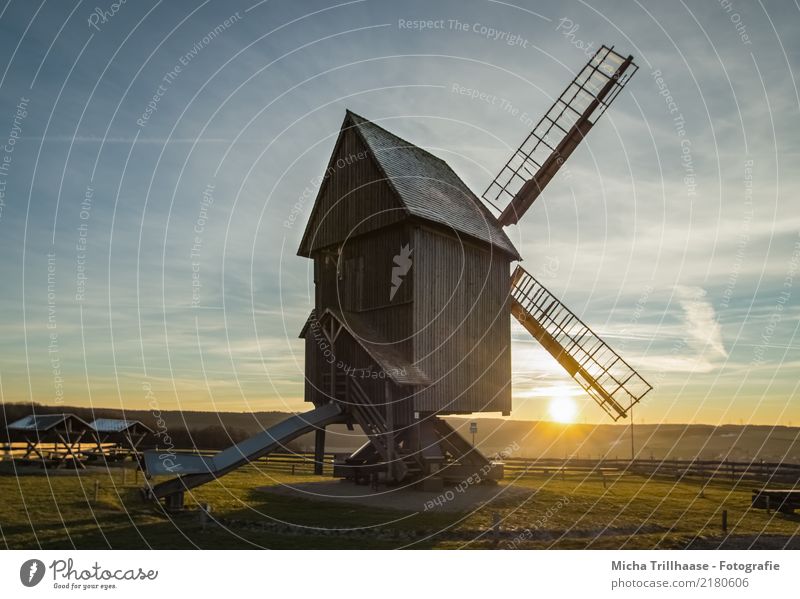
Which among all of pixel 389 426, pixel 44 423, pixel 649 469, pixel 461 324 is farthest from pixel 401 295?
pixel 649 469

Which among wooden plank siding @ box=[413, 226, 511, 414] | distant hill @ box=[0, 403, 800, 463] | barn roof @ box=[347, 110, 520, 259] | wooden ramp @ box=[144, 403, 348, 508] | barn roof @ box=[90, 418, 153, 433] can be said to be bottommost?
distant hill @ box=[0, 403, 800, 463]

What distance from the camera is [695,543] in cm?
1634

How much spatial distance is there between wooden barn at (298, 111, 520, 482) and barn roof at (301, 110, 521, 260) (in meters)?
0.07

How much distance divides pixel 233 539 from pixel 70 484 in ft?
45.9

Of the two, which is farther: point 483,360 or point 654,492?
point 654,492

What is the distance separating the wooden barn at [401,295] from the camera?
22.6 metres

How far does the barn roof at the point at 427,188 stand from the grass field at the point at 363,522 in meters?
10.6

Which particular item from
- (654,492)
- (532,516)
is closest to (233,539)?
(532,516)

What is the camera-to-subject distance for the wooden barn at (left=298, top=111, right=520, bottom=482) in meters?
22.6

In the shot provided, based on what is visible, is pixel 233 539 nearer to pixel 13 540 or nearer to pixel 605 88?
pixel 13 540

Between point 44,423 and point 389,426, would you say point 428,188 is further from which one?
point 44,423

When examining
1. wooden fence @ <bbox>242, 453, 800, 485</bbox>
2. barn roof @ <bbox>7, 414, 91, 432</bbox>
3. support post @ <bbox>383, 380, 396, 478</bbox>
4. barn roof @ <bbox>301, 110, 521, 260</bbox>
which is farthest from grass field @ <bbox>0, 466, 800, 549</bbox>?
barn roof @ <bbox>301, 110, 521, 260</bbox>

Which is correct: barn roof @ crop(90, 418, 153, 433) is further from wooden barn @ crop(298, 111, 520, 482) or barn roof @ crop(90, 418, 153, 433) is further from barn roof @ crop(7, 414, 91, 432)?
wooden barn @ crop(298, 111, 520, 482)

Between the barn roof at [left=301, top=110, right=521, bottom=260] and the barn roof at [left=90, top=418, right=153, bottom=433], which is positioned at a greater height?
the barn roof at [left=301, top=110, right=521, bottom=260]
